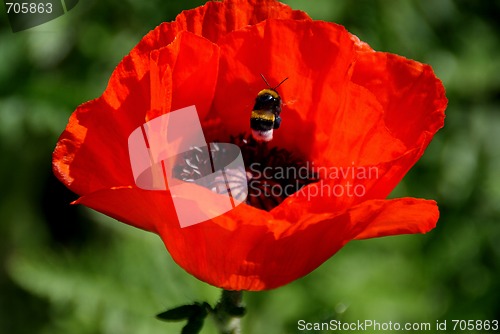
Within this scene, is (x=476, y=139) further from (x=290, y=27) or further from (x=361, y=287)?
(x=290, y=27)

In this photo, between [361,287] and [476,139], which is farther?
[476,139]

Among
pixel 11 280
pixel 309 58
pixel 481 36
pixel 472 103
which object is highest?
pixel 309 58

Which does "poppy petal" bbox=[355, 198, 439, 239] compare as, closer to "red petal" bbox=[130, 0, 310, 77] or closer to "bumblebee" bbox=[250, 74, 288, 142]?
"bumblebee" bbox=[250, 74, 288, 142]

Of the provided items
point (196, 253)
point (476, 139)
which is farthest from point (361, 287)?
point (196, 253)

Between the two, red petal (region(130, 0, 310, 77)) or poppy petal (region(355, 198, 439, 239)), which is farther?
red petal (region(130, 0, 310, 77))

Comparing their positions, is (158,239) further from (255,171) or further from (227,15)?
(227,15)

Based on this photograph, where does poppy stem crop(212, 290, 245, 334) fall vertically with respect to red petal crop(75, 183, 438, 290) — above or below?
below

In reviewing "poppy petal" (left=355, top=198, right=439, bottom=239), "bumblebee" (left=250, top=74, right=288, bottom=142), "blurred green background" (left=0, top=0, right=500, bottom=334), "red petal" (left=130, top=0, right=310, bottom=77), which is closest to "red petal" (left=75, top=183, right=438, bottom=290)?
"poppy petal" (left=355, top=198, right=439, bottom=239)
